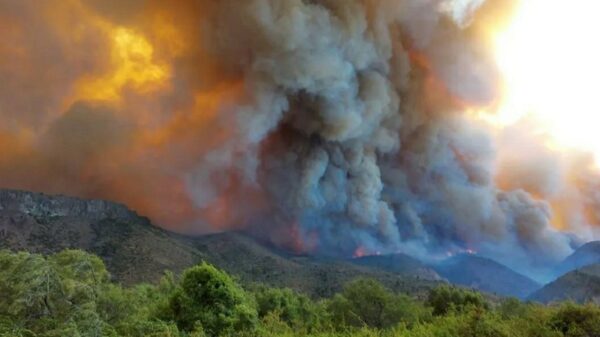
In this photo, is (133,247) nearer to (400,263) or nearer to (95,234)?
(95,234)

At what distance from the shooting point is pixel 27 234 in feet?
364

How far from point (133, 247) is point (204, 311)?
85891 millimetres

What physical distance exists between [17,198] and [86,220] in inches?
682

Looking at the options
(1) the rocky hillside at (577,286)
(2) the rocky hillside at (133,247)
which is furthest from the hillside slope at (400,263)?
(1) the rocky hillside at (577,286)

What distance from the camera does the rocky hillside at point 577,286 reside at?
10949 cm

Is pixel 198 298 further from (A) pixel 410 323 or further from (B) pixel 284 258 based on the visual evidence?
(B) pixel 284 258

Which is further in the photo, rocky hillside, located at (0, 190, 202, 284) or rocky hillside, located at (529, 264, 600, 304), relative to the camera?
rocky hillside, located at (529, 264, 600, 304)

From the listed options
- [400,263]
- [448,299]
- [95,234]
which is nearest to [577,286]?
[400,263]

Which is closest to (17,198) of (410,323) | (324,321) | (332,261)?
(332,261)

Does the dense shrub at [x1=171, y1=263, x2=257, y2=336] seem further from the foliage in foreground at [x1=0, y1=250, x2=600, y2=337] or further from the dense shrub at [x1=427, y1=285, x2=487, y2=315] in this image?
the dense shrub at [x1=427, y1=285, x2=487, y2=315]

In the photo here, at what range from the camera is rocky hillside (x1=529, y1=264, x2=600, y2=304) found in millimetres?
109494

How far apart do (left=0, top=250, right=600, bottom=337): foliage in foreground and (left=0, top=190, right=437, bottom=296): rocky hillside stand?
48286 millimetres

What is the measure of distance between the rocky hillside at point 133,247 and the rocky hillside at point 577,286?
106ft

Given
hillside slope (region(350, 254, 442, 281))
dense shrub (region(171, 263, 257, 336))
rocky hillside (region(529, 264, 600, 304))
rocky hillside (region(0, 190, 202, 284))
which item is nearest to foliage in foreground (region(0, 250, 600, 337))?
dense shrub (region(171, 263, 257, 336))
